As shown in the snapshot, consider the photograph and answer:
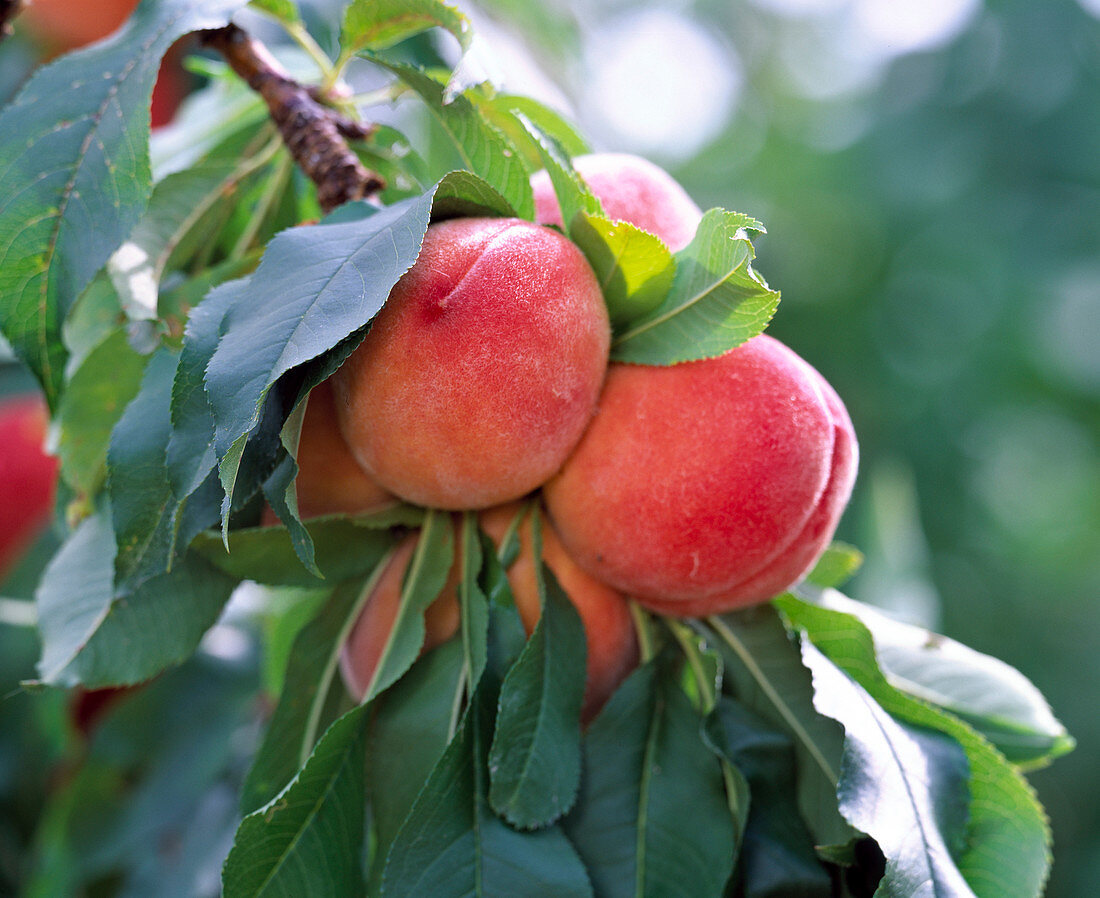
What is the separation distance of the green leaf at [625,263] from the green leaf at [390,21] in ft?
0.52

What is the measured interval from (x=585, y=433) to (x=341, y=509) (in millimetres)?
194

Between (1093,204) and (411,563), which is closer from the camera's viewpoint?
(411,563)

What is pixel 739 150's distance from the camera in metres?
4.27

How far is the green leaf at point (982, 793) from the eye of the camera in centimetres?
60

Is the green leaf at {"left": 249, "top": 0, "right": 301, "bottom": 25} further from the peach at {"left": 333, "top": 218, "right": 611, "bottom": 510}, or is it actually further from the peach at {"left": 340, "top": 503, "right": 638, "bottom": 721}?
the peach at {"left": 340, "top": 503, "right": 638, "bottom": 721}

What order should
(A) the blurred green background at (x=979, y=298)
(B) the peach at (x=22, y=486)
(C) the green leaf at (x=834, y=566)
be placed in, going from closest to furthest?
(C) the green leaf at (x=834, y=566) → (B) the peach at (x=22, y=486) → (A) the blurred green background at (x=979, y=298)

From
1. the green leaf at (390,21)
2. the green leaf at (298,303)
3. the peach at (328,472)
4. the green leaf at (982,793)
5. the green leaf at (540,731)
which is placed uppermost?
the green leaf at (390,21)

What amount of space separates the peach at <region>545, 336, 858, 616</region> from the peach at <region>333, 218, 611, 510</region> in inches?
→ 1.8

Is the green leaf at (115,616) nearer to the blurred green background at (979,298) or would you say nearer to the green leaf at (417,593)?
the green leaf at (417,593)

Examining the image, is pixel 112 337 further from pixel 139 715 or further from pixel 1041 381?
pixel 1041 381

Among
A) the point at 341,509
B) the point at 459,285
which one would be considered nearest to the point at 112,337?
the point at 341,509

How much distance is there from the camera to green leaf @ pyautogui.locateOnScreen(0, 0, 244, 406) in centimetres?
59

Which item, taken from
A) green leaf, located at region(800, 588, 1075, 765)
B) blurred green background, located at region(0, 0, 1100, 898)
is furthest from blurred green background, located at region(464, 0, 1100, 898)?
green leaf, located at region(800, 588, 1075, 765)

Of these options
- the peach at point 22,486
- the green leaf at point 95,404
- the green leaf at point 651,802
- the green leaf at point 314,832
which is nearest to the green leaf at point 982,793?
the green leaf at point 651,802
